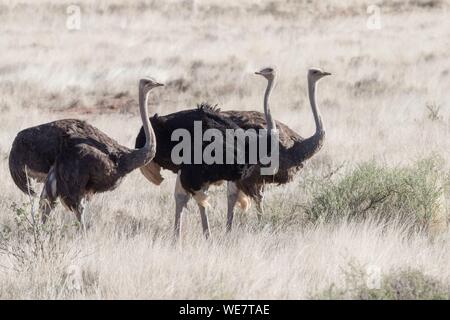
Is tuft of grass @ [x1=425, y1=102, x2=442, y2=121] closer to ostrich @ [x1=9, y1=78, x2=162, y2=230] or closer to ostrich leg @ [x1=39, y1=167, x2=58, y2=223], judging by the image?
ostrich @ [x1=9, y1=78, x2=162, y2=230]

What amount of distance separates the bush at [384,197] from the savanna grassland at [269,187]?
15 millimetres

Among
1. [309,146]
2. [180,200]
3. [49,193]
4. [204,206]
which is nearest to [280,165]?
[309,146]

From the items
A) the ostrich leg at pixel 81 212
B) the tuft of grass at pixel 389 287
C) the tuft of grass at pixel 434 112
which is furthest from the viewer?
the tuft of grass at pixel 434 112

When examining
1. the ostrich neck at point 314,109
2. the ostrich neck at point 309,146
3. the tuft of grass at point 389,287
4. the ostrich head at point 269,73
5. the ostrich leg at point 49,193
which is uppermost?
the ostrich head at point 269,73

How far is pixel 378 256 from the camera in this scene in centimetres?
644

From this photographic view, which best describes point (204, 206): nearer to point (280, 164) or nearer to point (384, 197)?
point (280, 164)

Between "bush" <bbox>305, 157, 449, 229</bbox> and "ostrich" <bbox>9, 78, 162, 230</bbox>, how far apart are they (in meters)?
1.63

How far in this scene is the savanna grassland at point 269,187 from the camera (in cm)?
593
